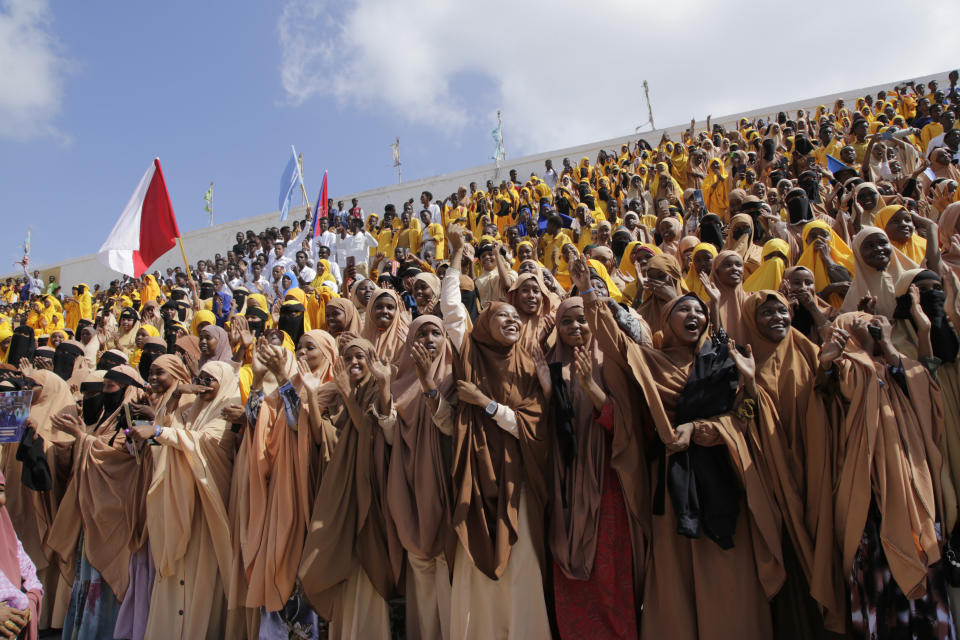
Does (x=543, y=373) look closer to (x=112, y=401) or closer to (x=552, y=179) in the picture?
(x=112, y=401)

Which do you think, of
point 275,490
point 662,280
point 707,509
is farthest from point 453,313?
point 707,509

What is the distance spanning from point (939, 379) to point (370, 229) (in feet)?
38.8

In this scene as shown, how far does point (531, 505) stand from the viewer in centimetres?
281

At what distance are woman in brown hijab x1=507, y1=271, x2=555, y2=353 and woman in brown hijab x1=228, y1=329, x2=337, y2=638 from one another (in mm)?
1243

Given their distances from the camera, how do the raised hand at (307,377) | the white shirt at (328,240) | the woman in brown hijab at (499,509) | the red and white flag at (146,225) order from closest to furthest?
the woman in brown hijab at (499,509)
the raised hand at (307,377)
the red and white flag at (146,225)
the white shirt at (328,240)

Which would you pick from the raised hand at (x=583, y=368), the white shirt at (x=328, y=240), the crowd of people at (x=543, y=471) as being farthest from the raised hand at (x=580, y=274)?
the white shirt at (x=328, y=240)

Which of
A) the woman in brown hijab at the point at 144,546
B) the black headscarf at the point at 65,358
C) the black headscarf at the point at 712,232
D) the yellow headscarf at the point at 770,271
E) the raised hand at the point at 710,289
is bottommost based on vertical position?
the woman in brown hijab at the point at 144,546

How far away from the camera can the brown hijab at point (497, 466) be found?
272cm

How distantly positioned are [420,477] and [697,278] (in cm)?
271

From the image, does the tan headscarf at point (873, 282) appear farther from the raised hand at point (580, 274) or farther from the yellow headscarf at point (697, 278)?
the raised hand at point (580, 274)

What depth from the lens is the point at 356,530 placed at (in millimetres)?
3047

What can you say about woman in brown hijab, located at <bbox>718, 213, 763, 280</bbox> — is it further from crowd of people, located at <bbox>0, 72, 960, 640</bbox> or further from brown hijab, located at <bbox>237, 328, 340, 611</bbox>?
brown hijab, located at <bbox>237, 328, 340, 611</bbox>

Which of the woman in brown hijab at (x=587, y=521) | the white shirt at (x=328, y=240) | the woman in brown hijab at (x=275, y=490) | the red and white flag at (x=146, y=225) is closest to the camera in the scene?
the woman in brown hijab at (x=587, y=521)

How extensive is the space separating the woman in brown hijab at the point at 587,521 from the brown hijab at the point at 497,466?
10cm
